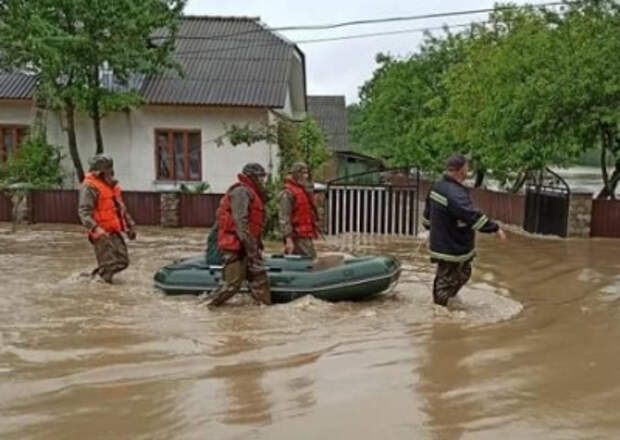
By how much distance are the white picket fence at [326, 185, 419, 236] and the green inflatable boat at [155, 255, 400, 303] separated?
7.53 m

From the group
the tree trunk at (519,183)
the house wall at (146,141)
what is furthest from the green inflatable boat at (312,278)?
the tree trunk at (519,183)

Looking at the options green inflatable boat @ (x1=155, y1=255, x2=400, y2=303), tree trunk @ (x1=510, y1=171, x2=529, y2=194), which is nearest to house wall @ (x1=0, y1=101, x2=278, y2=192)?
tree trunk @ (x1=510, y1=171, x2=529, y2=194)

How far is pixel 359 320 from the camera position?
7879 mm

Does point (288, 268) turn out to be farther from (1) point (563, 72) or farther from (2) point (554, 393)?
(1) point (563, 72)

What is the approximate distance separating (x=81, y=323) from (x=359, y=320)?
107 inches

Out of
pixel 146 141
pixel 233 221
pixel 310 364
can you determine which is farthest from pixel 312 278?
pixel 146 141

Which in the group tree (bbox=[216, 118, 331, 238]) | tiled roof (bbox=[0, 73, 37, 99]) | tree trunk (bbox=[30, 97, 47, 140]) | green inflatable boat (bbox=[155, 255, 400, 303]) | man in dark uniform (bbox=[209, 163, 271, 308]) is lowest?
green inflatable boat (bbox=[155, 255, 400, 303])

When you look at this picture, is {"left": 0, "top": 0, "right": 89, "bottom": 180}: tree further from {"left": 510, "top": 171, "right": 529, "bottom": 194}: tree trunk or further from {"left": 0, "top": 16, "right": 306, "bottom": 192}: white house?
{"left": 510, "top": 171, "right": 529, "bottom": 194}: tree trunk

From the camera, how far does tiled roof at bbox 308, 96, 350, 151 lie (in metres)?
37.0

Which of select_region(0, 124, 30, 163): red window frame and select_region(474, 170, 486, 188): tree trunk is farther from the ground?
select_region(0, 124, 30, 163): red window frame

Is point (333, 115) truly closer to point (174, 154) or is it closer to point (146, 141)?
point (174, 154)

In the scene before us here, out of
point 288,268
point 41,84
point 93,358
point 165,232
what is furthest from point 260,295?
point 41,84

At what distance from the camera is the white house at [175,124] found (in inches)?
808

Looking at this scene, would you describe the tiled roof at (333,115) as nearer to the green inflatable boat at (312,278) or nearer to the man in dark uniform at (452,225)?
the green inflatable boat at (312,278)
